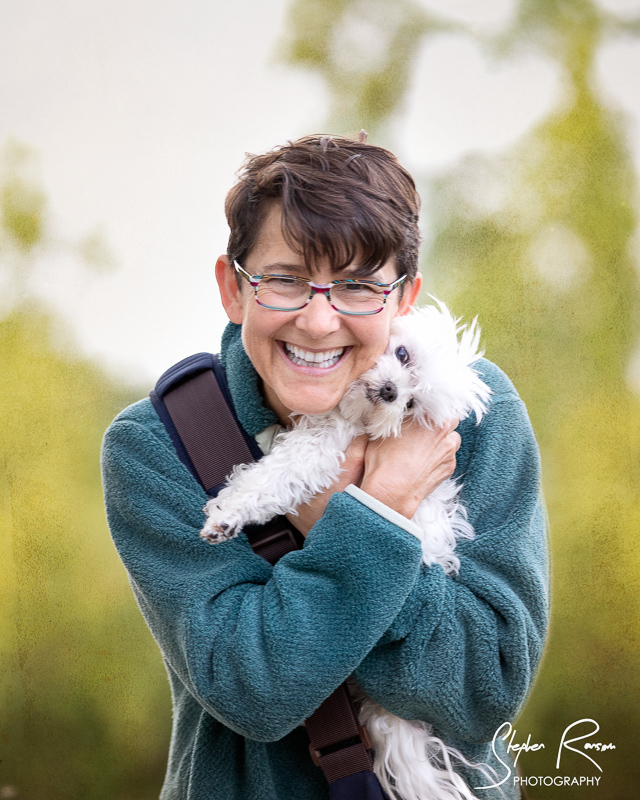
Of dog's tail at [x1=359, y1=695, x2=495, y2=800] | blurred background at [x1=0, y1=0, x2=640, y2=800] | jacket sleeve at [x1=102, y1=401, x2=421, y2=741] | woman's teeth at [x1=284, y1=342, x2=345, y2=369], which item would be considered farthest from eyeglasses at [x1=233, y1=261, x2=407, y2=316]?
blurred background at [x1=0, y1=0, x2=640, y2=800]

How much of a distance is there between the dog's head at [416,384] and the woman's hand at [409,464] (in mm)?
29

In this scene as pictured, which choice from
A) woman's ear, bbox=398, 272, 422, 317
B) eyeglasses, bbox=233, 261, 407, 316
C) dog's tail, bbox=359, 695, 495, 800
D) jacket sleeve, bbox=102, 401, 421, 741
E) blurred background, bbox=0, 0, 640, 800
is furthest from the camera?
blurred background, bbox=0, 0, 640, 800

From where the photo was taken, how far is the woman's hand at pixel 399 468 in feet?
5.68

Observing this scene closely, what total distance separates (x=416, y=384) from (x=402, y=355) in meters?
0.09

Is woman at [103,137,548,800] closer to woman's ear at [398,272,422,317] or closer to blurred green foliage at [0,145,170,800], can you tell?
woman's ear at [398,272,422,317]

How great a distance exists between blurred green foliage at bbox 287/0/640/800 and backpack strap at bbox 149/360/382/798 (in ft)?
5.47

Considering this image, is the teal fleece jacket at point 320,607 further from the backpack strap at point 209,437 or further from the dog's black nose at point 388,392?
the dog's black nose at point 388,392

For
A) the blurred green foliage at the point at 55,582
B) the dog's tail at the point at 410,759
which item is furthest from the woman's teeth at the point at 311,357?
the blurred green foliage at the point at 55,582

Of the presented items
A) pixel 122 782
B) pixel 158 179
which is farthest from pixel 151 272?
pixel 122 782

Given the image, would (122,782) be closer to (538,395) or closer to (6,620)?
(6,620)

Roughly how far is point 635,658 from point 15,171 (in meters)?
3.43

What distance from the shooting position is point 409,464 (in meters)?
1.77

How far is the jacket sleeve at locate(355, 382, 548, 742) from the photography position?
1.64 metres

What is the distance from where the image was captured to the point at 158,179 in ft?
10.8
